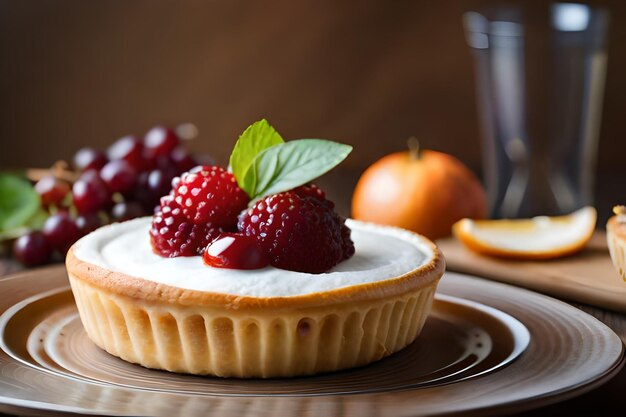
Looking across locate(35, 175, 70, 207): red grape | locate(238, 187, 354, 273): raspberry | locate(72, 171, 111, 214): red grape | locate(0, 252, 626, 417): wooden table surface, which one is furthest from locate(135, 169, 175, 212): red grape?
locate(0, 252, 626, 417): wooden table surface

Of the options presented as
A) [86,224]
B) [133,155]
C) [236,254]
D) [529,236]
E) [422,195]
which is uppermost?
[236,254]

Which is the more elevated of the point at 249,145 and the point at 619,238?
the point at 249,145

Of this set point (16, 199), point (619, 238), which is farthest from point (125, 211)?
point (619, 238)

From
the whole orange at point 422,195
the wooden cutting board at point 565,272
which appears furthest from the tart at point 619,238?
the whole orange at point 422,195

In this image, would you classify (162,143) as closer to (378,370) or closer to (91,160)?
(91,160)

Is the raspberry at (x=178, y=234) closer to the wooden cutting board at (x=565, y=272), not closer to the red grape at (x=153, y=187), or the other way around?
the wooden cutting board at (x=565, y=272)

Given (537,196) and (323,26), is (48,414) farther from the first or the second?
(323,26)

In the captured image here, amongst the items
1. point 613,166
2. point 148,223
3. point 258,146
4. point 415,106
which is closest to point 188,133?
point 148,223
